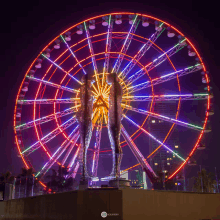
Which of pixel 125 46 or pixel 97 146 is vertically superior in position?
pixel 125 46

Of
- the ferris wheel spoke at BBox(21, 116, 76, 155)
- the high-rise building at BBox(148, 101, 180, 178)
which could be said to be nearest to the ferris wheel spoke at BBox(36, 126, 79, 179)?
the ferris wheel spoke at BBox(21, 116, 76, 155)

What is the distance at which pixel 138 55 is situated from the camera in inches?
865

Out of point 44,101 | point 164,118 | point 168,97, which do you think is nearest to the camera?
point 164,118

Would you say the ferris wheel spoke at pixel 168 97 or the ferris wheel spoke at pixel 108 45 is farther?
the ferris wheel spoke at pixel 108 45

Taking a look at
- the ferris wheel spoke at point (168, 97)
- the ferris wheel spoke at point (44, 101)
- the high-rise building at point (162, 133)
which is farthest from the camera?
the high-rise building at point (162, 133)

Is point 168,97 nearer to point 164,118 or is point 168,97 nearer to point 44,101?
point 164,118

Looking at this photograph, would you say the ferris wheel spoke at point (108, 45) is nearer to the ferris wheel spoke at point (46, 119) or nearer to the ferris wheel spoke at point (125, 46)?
the ferris wheel spoke at point (125, 46)

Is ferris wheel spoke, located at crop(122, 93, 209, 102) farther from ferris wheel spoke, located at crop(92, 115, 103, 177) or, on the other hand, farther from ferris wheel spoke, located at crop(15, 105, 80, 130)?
ferris wheel spoke, located at crop(15, 105, 80, 130)

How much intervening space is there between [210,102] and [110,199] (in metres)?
13.2

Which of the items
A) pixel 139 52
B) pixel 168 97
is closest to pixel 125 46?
pixel 139 52

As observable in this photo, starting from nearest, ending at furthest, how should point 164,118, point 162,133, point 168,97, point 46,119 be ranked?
point 164,118 < point 168,97 < point 46,119 < point 162,133

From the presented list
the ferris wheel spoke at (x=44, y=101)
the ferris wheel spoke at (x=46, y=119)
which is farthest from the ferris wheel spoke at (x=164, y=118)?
the ferris wheel spoke at (x=44, y=101)

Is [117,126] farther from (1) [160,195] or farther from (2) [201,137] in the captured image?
(2) [201,137]

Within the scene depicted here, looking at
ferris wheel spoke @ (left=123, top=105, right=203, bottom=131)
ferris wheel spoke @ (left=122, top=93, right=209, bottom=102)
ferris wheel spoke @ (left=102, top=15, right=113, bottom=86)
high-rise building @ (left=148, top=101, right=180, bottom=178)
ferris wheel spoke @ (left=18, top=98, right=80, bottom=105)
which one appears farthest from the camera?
high-rise building @ (left=148, top=101, right=180, bottom=178)
